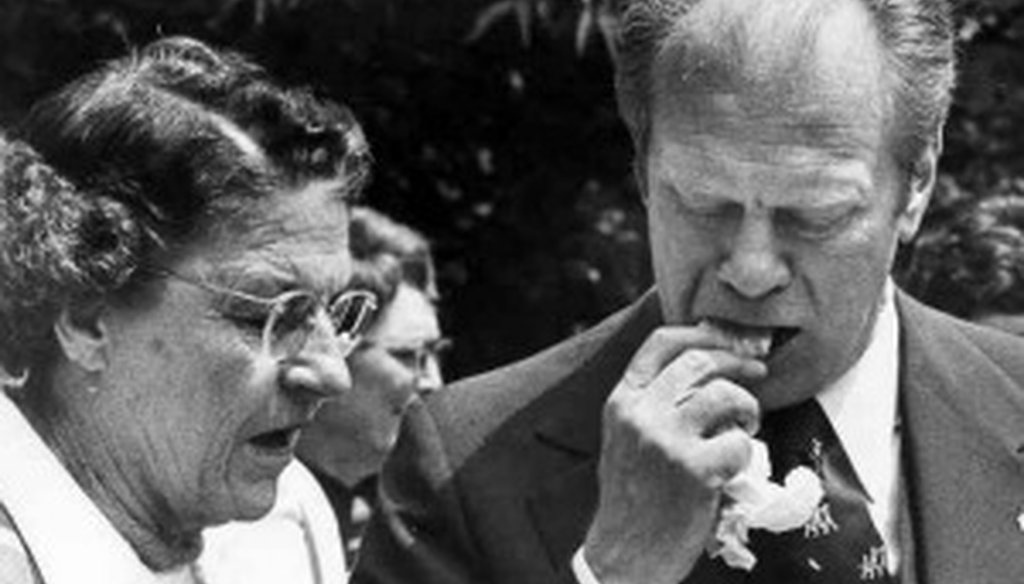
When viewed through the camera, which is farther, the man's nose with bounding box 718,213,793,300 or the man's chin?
the man's chin

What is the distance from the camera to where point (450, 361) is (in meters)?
6.95

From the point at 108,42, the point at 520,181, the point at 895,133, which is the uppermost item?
the point at 895,133

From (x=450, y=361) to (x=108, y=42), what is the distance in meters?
1.63

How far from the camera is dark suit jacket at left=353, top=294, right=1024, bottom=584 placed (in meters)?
3.55

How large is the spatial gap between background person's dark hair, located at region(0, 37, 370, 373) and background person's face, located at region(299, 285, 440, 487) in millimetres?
2405

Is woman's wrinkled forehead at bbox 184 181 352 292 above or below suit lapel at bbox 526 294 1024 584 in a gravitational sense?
above

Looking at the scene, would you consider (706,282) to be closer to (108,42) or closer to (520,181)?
(108,42)

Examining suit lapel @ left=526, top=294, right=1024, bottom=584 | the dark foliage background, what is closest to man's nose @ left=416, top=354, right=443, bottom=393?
the dark foliage background

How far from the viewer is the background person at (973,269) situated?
501 cm

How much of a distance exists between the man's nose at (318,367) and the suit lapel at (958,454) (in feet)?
2.83

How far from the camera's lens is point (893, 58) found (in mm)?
3584

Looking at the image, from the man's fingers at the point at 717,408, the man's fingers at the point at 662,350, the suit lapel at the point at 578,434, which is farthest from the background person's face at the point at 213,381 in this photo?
the man's fingers at the point at 717,408

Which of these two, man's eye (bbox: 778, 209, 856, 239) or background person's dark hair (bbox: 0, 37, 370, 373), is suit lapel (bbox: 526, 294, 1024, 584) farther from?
background person's dark hair (bbox: 0, 37, 370, 373)

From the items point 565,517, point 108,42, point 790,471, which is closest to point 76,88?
point 565,517
